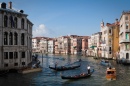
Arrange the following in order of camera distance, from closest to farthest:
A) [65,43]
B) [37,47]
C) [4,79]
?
1. [4,79]
2. [65,43]
3. [37,47]

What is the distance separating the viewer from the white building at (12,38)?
25906mm

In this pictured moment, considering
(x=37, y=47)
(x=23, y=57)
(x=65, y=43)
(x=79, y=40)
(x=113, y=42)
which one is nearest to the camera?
(x=23, y=57)

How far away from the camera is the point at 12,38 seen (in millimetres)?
27016

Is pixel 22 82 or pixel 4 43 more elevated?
pixel 4 43

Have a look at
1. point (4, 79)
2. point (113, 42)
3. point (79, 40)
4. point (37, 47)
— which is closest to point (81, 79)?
point (4, 79)

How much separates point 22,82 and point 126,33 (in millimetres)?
23939

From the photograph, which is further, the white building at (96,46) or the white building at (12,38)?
the white building at (96,46)

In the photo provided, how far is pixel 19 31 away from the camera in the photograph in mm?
27844

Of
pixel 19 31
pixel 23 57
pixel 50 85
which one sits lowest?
pixel 50 85

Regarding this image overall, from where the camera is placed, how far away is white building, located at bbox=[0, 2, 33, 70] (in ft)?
85.0

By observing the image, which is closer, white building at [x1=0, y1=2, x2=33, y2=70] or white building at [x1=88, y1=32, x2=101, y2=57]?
white building at [x1=0, y1=2, x2=33, y2=70]

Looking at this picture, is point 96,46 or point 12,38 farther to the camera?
point 96,46

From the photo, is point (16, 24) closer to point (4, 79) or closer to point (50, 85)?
point (4, 79)

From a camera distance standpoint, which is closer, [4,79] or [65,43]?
[4,79]
